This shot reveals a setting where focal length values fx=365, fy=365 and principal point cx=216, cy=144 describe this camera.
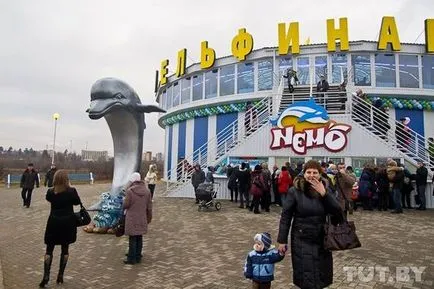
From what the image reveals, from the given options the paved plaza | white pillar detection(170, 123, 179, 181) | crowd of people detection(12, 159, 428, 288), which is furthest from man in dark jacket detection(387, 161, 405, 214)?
white pillar detection(170, 123, 179, 181)

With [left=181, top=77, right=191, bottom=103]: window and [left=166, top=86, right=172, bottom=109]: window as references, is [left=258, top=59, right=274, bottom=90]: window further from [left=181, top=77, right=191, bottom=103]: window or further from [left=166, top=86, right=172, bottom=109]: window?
[left=166, top=86, right=172, bottom=109]: window

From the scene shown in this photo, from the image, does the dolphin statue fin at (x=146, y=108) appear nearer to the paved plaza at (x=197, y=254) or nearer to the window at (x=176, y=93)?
the paved plaza at (x=197, y=254)

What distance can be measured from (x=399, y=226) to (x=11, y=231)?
10502 mm

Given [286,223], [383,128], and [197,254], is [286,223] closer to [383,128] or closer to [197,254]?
[197,254]

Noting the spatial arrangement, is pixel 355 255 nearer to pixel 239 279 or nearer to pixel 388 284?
pixel 388 284

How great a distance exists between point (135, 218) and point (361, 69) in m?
18.0

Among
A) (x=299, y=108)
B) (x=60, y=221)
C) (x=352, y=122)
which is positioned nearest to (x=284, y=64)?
(x=299, y=108)

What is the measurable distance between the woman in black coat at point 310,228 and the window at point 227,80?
1926 cm

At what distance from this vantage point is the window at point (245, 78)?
73.5 feet

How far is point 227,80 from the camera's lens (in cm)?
2330

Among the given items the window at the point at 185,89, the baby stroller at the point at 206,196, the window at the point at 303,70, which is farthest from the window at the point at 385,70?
the baby stroller at the point at 206,196

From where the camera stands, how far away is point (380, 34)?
65.6 feet

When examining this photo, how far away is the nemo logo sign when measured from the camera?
1549 cm

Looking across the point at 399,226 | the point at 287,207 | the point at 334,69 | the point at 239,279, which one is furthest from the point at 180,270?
the point at 334,69
